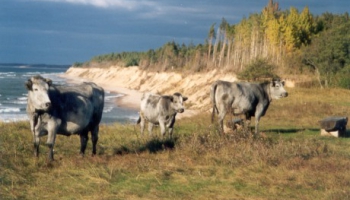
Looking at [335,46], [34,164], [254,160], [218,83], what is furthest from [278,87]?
[335,46]

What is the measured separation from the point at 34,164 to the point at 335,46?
48.8 metres

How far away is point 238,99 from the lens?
17266 millimetres

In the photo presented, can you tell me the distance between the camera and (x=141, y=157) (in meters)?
11.4

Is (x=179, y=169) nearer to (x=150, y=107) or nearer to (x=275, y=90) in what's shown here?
(x=150, y=107)

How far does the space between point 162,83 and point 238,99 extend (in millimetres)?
64115

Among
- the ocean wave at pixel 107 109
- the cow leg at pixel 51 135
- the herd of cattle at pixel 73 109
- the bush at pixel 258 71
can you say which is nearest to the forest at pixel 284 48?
the bush at pixel 258 71

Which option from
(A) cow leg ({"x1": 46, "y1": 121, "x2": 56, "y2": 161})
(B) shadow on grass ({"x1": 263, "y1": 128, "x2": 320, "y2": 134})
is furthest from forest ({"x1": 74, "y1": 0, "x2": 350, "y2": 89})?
(A) cow leg ({"x1": 46, "y1": 121, "x2": 56, "y2": 161})

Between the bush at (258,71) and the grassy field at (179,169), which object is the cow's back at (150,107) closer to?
the grassy field at (179,169)

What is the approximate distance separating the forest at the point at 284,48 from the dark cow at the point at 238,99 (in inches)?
1213

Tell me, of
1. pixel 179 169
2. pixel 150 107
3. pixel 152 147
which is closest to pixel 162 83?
pixel 150 107

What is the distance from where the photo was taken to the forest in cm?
5194

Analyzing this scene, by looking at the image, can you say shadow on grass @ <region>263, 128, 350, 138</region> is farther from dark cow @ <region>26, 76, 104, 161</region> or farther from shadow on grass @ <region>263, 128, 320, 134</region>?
dark cow @ <region>26, 76, 104, 161</region>

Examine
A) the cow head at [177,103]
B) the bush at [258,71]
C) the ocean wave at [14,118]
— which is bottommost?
the ocean wave at [14,118]

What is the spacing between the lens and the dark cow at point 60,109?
1038cm
